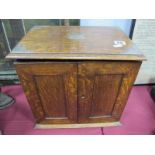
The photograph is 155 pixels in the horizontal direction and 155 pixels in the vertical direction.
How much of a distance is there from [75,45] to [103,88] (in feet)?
1.18

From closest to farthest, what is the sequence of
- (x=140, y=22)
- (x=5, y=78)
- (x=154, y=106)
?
(x=140, y=22)
(x=154, y=106)
(x=5, y=78)

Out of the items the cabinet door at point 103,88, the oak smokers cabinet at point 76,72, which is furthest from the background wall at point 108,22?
the cabinet door at point 103,88

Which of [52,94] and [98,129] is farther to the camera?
[98,129]

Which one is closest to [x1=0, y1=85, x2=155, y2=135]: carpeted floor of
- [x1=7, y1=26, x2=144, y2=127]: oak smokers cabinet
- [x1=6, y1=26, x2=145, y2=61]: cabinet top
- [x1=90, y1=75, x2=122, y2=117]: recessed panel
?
[x1=7, y1=26, x2=144, y2=127]: oak smokers cabinet

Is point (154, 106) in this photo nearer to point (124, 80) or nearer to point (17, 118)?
point (124, 80)

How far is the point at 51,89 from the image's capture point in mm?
1039

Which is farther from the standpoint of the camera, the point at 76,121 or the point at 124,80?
the point at 76,121

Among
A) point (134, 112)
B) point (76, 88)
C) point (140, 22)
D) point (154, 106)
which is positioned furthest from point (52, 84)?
point (154, 106)

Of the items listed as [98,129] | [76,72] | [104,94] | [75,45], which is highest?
[75,45]

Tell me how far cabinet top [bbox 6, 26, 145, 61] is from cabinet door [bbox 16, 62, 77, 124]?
66 millimetres

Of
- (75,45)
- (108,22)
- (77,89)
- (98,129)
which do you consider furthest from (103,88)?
(108,22)

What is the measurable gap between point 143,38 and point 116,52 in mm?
821

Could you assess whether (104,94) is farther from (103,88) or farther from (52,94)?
(52,94)
